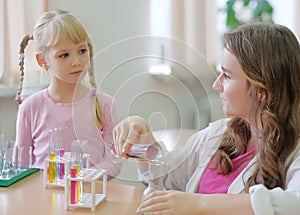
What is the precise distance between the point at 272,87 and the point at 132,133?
0.33m

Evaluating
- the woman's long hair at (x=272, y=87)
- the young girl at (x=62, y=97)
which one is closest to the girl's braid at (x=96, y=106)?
the young girl at (x=62, y=97)

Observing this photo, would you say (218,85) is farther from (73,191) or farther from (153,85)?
(73,191)

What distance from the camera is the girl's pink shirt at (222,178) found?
1.11 meters

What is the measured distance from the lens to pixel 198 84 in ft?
3.63

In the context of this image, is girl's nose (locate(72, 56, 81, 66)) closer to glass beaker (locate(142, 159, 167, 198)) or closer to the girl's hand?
glass beaker (locate(142, 159, 167, 198))

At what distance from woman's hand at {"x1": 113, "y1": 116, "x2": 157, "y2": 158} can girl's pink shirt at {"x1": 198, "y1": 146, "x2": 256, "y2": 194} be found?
19cm

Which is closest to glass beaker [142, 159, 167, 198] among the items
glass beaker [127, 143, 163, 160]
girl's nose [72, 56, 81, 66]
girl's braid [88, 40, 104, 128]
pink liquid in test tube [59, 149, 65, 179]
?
glass beaker [127, 143, 163, 160]

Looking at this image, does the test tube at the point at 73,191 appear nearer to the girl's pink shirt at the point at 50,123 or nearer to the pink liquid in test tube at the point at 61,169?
the pink liquid in test tube at the point at 61,169

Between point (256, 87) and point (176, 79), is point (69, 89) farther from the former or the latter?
point (256, 87)

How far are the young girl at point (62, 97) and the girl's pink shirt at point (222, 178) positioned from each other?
1.09 feet

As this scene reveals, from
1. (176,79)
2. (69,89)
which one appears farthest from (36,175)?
(176,79)

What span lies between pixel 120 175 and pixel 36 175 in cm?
27

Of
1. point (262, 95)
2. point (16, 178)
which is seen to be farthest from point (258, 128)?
point (16, 178)

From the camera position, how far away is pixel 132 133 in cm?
107
